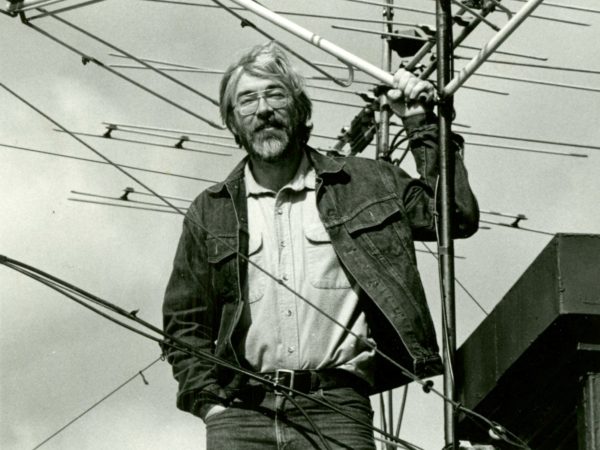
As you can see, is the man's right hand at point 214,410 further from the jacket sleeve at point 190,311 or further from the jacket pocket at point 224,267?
the jacket pocket at point 224,267

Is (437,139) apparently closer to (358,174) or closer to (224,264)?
(358,174)

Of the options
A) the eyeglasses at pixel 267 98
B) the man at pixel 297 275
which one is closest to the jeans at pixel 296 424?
the man at pixel 297 275

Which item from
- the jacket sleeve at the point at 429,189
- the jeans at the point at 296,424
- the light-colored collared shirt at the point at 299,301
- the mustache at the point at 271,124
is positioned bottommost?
the jeans at the point at 296,424

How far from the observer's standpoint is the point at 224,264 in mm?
5777

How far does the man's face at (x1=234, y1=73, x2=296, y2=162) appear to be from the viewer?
5832 millimetres

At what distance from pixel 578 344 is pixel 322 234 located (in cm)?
105

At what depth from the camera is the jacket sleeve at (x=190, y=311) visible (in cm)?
585

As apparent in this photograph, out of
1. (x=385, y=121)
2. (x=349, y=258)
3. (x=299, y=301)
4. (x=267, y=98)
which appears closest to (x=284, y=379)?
(x=299, y=301)

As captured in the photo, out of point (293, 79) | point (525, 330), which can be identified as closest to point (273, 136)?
point (293, 79)

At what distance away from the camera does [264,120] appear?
5871 mm

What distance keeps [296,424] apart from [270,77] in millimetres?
1434

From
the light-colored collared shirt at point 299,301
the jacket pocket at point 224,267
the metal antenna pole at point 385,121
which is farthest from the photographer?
the metal antenna pole at point 385,121

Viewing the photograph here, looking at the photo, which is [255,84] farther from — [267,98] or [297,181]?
[297,181]

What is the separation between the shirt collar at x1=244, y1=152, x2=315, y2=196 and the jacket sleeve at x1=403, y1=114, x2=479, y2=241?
379 millimetres
